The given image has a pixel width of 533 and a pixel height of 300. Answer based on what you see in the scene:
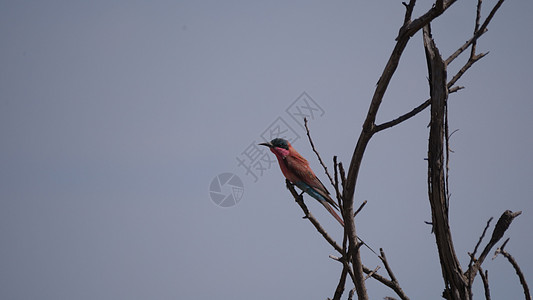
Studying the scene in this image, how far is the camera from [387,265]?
2029 millimetres

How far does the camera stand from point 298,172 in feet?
15.9

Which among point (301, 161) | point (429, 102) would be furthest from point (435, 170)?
point (301, 161)

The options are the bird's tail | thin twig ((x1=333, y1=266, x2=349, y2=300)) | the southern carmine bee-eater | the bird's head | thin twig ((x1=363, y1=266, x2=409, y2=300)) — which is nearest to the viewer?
thin twig ((x1=363, y1=266, x2=409, y2=300))

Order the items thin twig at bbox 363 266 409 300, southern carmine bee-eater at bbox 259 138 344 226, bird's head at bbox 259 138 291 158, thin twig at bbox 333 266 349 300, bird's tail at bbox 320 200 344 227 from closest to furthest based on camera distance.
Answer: thin twig at bbox 363 266 409 300
thin twig at bbox 333 266 349 300
bird's tail at bbox 320 200 344 227
southern carmine bee-eater at bbox 259 138 344 226
bird's head at bbox 259 138 291 158

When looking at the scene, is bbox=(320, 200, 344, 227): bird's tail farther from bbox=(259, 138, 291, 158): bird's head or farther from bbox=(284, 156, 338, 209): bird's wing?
bbox=(259, 138, 291, 158): bird's head

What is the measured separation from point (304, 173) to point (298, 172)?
0.07m

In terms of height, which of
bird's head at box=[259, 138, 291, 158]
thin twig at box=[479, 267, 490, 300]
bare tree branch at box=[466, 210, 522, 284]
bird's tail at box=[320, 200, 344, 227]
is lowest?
thin twig at box=[479, 267, 490, 300]

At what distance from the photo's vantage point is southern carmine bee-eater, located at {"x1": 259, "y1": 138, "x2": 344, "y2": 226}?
15.1ft

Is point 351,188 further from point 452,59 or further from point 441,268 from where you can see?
point 452,59

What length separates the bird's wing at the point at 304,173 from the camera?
464cm

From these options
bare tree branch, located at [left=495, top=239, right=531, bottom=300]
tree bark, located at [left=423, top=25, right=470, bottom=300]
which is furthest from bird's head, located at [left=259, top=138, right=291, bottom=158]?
tree bark, located at [left=423, top=25, right=470, bottom=300]

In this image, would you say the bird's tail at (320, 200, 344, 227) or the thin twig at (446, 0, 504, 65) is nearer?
the thin twig at (446, 0, 504, 65)

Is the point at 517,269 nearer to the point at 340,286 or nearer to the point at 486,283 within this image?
the point at 486,283

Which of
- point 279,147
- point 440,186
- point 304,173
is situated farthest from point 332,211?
point 440,186
